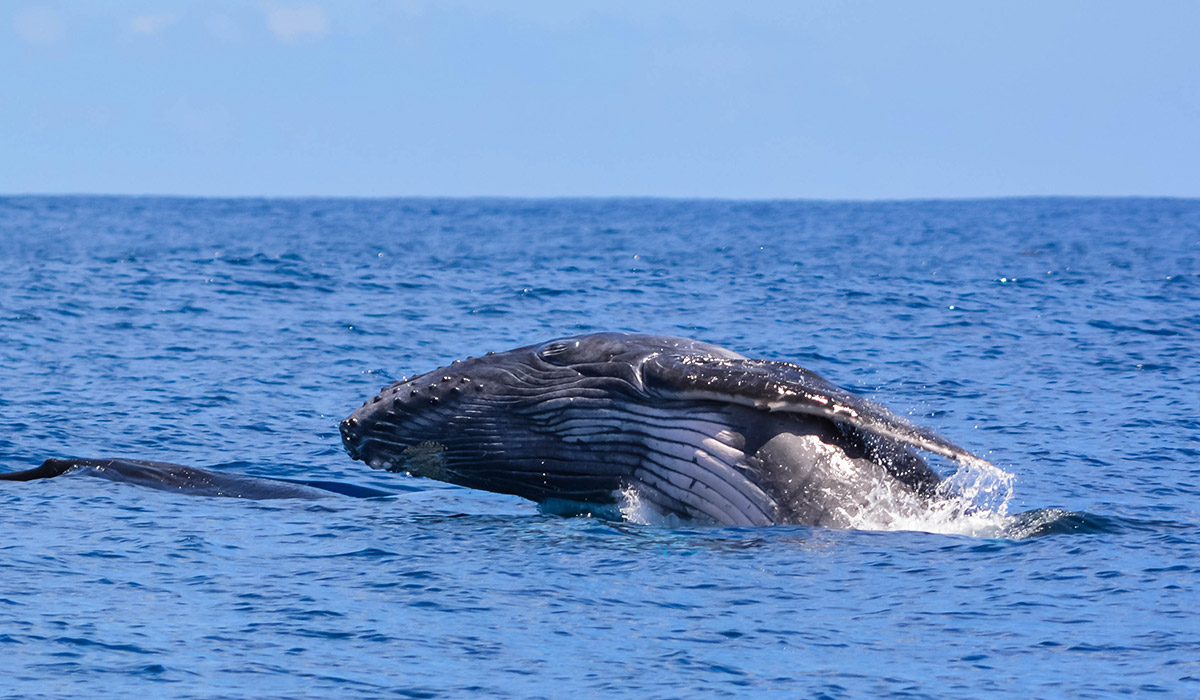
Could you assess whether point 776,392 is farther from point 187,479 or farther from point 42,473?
point 42,473

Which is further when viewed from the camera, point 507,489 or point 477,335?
point 477,335

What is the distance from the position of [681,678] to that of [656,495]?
3.02 meters

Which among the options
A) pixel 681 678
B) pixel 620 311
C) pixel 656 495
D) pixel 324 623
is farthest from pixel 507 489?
pixel 620 311

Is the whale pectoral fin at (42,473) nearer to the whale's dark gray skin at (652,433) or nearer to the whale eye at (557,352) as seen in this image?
the whale's dark gray skin at (652,433)

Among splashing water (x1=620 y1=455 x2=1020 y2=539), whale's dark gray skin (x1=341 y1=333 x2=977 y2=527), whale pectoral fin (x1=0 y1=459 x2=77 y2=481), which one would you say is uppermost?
whale's dark gray skin (x1=341 y1=333 x2=977 y2=527)

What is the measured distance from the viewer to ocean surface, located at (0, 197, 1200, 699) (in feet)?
26.7

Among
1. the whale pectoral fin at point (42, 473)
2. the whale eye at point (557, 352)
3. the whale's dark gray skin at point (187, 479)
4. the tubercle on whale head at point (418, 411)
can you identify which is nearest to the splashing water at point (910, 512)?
the whale eye at point (557, 352)

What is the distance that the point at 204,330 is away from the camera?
97.0ft

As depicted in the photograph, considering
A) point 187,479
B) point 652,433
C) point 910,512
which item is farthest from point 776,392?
point 187,479

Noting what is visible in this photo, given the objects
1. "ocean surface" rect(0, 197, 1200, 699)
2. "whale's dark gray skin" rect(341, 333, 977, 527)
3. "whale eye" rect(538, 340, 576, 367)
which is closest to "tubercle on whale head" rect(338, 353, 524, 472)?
"whale's dark gray skin" rect(341, 333, 977, 527)

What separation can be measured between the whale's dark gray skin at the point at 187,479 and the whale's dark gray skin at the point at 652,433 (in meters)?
1.88

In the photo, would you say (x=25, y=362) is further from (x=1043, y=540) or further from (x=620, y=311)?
(x=1043, y=540)

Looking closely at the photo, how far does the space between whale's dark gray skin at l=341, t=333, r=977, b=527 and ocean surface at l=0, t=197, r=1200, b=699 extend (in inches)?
12.7

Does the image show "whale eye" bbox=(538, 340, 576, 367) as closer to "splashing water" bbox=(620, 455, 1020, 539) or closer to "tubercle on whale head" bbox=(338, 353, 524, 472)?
"tubercle on whale head" bbox=(338, 353, 524, 472)
